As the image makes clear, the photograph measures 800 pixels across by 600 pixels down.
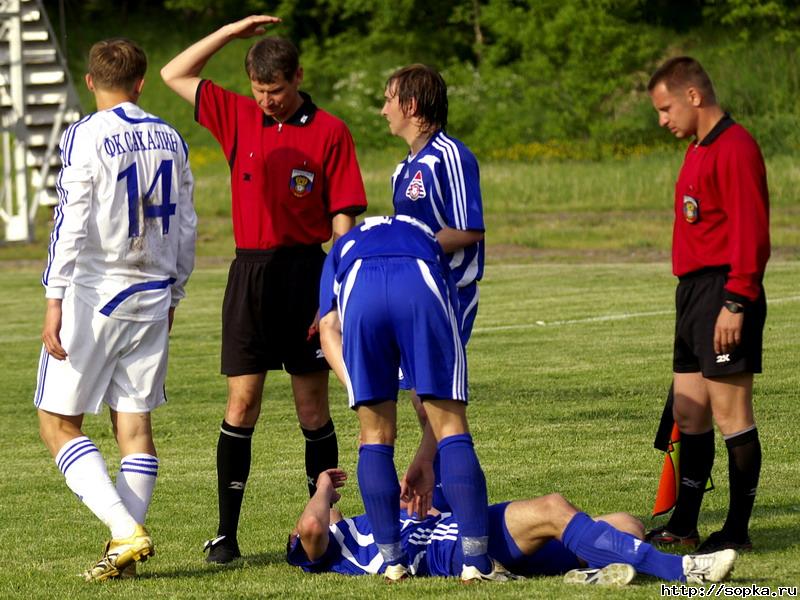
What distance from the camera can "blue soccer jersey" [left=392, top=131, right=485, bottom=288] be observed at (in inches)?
261

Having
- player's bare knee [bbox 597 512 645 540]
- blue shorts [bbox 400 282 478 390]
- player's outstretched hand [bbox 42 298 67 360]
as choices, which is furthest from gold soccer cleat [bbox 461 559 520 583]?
player's outstretched hand [bbox 42 298 67 360]

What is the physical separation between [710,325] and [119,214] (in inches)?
95.6

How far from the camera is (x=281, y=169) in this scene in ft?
22.7

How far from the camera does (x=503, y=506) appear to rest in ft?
19.7

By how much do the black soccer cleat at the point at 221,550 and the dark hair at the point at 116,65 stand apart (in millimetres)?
1983

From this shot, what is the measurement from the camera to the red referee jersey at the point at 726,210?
6.21 meters

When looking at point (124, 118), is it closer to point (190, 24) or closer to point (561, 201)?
point (561, 201)

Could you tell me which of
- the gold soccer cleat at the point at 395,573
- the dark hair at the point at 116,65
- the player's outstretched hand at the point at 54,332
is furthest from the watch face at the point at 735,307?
the player's outstretched hand at the point at 54,332

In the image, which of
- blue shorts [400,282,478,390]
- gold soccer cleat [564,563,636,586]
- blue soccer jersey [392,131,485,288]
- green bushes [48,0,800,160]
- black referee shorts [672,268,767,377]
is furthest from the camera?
green bushes [48,0,800,160]

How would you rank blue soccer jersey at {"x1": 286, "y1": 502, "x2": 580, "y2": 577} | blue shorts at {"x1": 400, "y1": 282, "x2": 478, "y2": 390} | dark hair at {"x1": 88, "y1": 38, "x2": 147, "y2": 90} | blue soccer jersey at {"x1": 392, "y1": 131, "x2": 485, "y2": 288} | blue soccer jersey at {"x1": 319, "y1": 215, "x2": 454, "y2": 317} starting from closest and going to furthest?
blue soccer jersey at {"x1": 319, "y1": 215, "x2": 454, "y2": 317}
blue soccer jersey at {"x1": 286, "y1": 502, "x2": 580, "y2": 577}
dark hair at {"x1": 88, "y1": 38, "x2": 147, "y2": 90}
blue soccer jersey at {"x1": 392, "y1": 131, "x2": 485, "y2": 288}
blue shorts at {"x1": 400, "y1": 282, "x2": 478, "y2": 390}

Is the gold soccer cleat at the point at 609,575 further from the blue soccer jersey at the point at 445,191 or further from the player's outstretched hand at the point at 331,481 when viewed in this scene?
the blue soccer jersey at the point at 445,191

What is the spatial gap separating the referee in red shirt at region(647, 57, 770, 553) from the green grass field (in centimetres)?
49

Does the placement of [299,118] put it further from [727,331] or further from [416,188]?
[727,331]

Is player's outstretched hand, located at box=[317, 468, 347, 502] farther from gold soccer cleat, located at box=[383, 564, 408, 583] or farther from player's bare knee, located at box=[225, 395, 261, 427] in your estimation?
player's bare knee, located at box=[225, 395, 261, 427]
